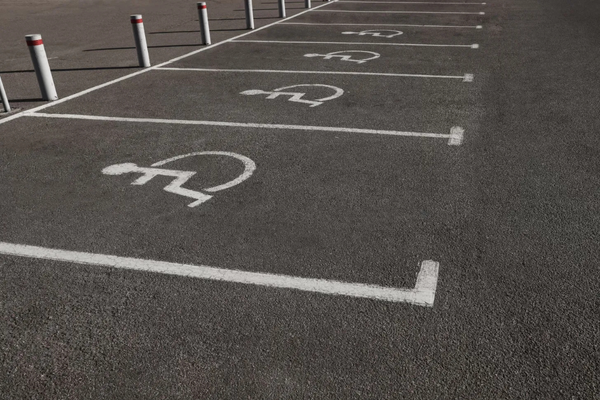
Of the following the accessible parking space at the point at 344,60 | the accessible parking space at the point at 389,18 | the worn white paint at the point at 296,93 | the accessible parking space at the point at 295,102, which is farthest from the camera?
the accessible parking space at the point at 389,18

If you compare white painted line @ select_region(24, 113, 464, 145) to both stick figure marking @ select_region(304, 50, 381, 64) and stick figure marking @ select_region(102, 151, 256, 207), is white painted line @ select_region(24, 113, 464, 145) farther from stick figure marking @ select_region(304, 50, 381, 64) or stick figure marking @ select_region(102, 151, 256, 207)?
stick figure marking @ select_region(304, 50, 381, 64)

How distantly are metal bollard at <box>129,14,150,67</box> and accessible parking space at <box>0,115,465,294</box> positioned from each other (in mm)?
3989

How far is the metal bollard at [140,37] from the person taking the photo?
34.0 ft

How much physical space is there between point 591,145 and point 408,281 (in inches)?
148

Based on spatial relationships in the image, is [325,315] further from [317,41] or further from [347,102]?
[317,41]

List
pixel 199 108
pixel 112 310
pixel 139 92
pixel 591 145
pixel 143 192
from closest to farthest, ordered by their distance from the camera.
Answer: pixel 112 310 < pixel 143 192 < pixel 591 145 < pixel 199 108 < pixel 139 92

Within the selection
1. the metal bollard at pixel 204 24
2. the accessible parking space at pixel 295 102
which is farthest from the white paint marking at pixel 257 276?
the metal bollard at pixel 204 24

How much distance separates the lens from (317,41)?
13188 mm

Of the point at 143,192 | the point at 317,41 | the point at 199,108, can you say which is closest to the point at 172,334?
the point at 143,192

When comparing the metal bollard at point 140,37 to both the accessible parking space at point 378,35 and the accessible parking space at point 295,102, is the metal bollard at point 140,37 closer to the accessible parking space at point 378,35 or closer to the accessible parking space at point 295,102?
the accessible parking space at point 295,102

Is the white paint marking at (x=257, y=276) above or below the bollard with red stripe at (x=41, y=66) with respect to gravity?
below

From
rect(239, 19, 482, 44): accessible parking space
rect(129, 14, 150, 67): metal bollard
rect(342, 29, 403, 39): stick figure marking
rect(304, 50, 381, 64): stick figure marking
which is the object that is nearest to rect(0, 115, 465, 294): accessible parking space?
rect(129, 14, 150, 67): metal bollard

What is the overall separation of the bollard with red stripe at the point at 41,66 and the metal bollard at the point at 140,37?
2.27 metres

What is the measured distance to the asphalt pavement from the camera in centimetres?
312
